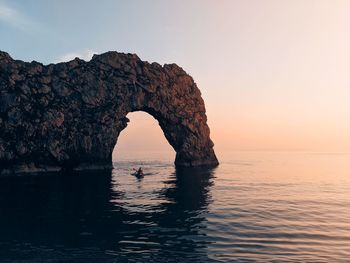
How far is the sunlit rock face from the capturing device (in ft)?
276

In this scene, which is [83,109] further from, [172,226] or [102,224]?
[172,226]

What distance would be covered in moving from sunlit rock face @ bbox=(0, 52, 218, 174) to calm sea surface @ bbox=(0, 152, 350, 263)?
32069 mm

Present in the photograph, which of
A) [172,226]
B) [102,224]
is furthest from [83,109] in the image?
[172,226]

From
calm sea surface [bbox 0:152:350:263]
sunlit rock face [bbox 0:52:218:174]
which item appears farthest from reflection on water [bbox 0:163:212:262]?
sunlit rock face [bbox 0:52:218:174]

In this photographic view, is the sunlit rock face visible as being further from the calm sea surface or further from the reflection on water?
the calm sea surface

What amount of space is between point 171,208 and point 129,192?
14903 mm

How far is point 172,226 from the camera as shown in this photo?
30938 mm

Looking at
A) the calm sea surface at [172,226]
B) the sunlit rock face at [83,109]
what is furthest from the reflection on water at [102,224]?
the sunlit rock face at [83,109]

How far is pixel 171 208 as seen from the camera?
3969 centimetres

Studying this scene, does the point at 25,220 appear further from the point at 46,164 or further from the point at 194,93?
the point at 194,93

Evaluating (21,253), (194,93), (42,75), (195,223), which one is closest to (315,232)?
(195,223)

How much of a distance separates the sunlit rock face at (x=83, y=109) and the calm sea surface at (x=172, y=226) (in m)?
32.1

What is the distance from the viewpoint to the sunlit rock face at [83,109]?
84.2 m

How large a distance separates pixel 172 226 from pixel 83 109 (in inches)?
2778
